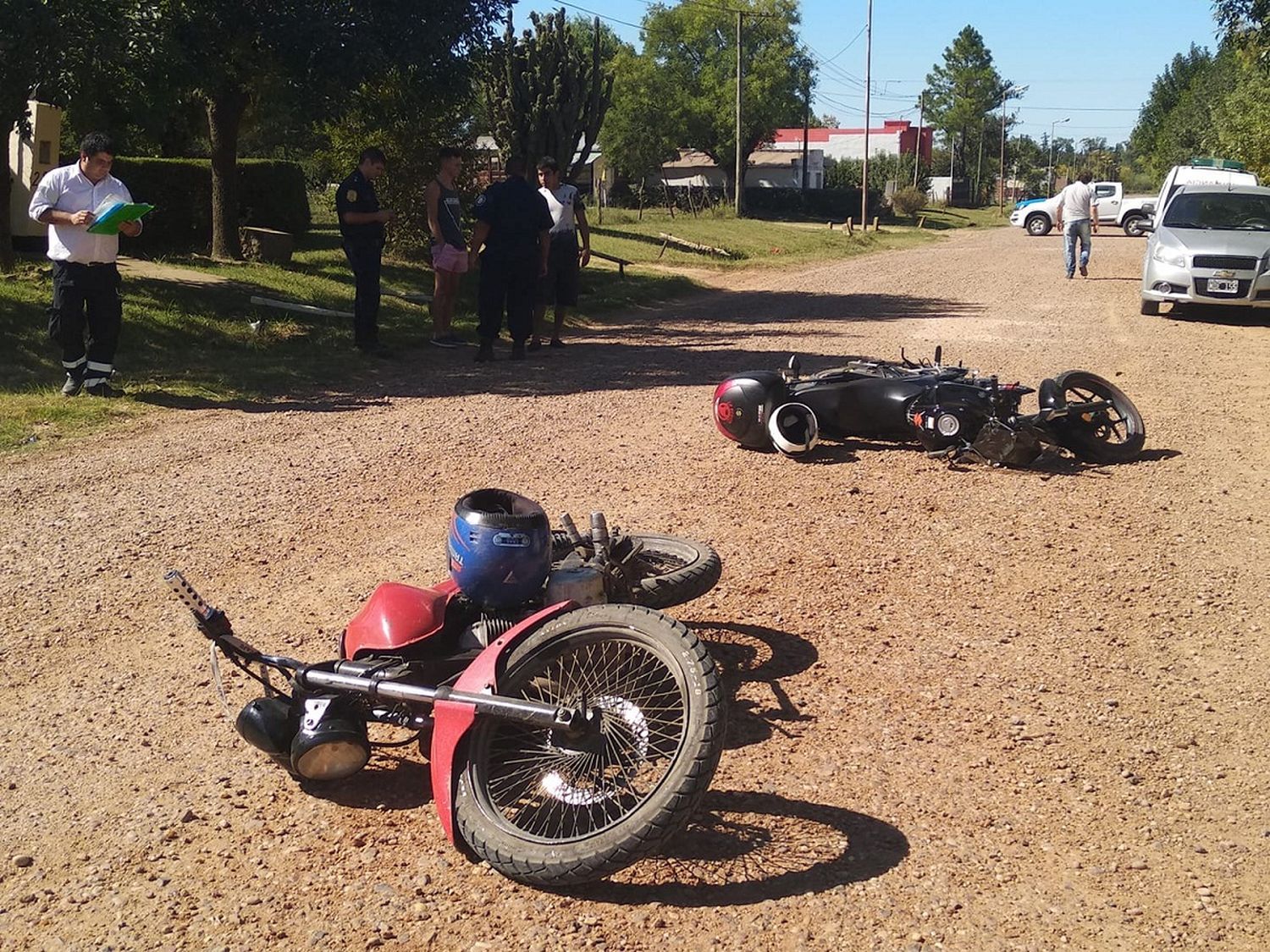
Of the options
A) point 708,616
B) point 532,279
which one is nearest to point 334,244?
point 532,279

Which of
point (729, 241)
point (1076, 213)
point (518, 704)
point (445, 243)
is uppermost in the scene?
point (1076, 213)

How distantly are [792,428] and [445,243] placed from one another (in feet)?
20.1

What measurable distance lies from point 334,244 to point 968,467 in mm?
14971

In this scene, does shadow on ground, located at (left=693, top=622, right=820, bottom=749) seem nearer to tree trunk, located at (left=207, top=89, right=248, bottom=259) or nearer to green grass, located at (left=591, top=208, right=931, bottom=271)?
tree trunk, located at (left=207, top=89, right=248, bottom=259)

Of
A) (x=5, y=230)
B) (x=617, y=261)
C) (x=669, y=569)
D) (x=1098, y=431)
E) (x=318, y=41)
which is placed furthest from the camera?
(x=617, y=261)

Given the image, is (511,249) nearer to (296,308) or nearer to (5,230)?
(296,308)

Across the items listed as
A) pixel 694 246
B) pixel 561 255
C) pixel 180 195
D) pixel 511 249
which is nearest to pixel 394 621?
pixel 511 249

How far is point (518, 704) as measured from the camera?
11.3 feet

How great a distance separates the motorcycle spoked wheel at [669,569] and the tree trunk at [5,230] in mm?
11009

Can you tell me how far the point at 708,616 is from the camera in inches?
210

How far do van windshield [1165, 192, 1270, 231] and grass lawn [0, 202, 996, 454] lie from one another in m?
7.67

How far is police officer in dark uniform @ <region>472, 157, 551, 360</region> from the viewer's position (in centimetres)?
1172

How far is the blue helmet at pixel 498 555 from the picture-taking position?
4.11 metres

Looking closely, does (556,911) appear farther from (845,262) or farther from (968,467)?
(845,262)
